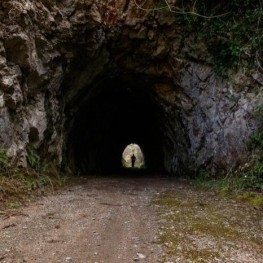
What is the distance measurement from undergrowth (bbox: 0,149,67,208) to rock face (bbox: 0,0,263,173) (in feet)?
1.04

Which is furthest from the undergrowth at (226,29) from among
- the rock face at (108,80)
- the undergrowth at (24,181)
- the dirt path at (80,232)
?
the undergrowth at (24,181)

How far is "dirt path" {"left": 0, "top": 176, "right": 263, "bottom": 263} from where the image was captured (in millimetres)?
3951

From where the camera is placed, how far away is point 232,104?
10.1 m

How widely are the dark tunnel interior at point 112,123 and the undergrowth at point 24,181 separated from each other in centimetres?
455

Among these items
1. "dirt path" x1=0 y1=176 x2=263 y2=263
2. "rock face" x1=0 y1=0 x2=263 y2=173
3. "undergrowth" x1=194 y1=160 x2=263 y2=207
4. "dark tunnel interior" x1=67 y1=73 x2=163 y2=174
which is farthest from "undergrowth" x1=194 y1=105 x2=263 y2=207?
"dark tunnel interior" x1=67 y1=73 x2=163 y2=174

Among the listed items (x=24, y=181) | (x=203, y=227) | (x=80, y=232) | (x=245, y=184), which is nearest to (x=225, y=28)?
(x=245, y=184)

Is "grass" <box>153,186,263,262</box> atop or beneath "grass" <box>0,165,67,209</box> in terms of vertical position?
beneath

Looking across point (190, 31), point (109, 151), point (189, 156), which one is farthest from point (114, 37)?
point (109, 151)

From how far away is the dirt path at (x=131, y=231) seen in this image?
3.95m

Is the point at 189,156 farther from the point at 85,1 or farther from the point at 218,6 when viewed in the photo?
the point at 85,1

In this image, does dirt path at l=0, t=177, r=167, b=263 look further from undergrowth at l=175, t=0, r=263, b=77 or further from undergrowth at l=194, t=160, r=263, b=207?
undergrowth at l=175, t=0, r=263, b=77

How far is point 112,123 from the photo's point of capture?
811 inches

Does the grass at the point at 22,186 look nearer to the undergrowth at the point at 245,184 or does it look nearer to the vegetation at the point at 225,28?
the undergrowth at the point at 245,184

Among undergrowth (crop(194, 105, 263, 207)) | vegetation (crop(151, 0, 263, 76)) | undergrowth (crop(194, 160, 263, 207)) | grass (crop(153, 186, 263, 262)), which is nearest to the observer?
grass (crop(153, 186, 263, 262))
